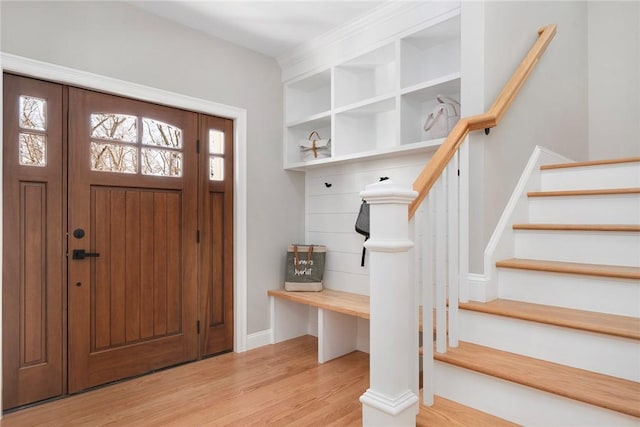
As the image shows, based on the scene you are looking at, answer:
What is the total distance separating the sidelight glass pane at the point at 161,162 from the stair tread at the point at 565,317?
7.00 ft

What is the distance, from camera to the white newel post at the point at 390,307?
1.24m

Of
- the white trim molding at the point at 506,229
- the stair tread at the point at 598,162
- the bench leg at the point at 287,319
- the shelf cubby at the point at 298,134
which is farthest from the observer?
the shelf cubby at the point at 298,134

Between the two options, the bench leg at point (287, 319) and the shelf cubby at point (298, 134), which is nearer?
A: the bench leg at point (287, 319)

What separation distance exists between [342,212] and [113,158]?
176 centimetres

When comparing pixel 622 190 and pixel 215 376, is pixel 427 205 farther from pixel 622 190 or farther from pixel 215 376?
pixel 215 376

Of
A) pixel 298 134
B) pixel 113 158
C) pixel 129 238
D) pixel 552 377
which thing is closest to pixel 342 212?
pixel 298 134

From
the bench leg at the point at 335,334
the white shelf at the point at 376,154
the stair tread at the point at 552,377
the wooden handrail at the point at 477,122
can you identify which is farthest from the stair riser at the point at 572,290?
the bench leg at the point at 335,334

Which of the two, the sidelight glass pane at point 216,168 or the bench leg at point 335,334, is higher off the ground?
the sidelight glass pane at point 216,168

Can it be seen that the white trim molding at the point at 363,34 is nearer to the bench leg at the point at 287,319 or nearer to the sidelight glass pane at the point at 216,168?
the sidelight glass pane at the point at 216,168

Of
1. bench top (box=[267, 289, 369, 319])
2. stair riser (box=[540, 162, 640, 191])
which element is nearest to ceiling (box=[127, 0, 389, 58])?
stair riser (box=[540, 162, 640, 191])

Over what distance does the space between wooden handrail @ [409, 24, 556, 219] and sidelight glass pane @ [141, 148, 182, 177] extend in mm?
1938

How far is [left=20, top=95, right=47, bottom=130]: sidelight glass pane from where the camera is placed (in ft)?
7.02

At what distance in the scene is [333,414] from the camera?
2006mm

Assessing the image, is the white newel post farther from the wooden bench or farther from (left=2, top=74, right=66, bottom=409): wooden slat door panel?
(left=2, top=74, right=66, bottom=409): wooden slat door panel
